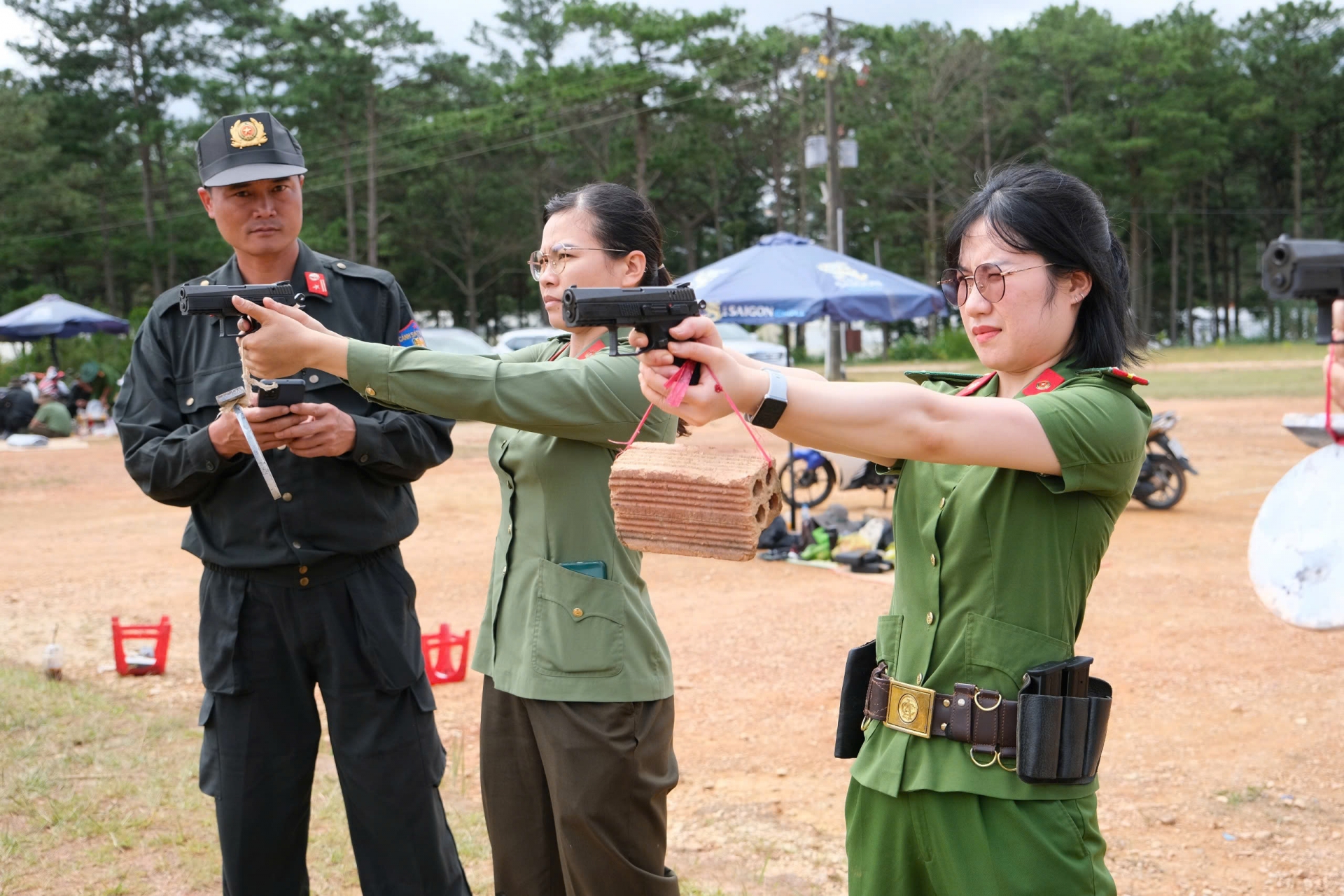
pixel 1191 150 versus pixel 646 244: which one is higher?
pixel 1191 150

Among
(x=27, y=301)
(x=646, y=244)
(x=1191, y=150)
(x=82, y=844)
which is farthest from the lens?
(x=1191, y=150)

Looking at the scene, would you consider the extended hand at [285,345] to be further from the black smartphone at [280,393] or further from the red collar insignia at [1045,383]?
the red collar insignia at [1045,383]

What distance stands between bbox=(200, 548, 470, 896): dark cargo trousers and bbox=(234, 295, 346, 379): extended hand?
933 millimetres

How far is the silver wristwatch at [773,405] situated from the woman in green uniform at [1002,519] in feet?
0.09

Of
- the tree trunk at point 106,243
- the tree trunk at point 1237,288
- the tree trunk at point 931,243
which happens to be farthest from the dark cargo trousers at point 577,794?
the tree trunk at point 1237,288

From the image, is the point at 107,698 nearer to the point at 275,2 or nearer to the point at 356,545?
the point at 356,545

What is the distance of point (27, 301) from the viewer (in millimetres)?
40031

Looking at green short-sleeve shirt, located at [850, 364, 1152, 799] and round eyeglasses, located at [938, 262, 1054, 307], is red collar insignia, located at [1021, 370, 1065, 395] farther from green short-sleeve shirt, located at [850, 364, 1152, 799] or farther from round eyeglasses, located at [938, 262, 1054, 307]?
round eyeglasses, located at [938, 262, 1054, 307]

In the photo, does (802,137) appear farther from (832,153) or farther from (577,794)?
(577,794)

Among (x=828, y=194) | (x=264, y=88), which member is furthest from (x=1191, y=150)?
(x=264, y=88)

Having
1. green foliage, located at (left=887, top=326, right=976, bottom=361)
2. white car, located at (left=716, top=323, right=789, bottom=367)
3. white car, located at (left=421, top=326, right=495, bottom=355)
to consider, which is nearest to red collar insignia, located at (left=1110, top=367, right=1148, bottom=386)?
white car, located at (left=716, top=323, right=789, bottom=367)

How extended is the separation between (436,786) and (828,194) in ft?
86.9

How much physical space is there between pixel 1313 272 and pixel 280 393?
2.98 m

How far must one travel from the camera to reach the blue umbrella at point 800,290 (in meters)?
11.6
